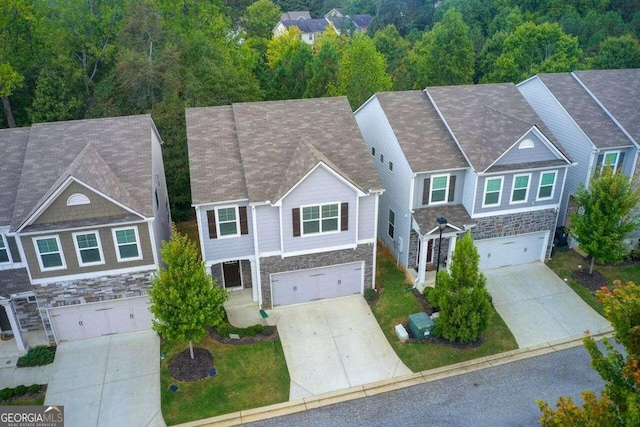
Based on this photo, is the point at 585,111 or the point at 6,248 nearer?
the point at 6,248

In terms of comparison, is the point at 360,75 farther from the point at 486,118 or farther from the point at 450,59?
the point at 486,118

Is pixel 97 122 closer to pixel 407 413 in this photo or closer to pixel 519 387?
pixel 407 413

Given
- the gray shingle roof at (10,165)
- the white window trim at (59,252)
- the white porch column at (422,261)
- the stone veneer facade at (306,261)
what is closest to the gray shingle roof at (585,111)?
the white porch column at (422,261)

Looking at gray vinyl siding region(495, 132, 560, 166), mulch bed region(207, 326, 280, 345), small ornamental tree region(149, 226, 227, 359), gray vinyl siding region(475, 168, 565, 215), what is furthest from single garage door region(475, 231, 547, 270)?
small ornamental tree region(149, 226, 227, 359)

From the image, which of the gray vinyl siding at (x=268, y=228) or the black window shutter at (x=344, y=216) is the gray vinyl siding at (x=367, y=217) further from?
the gray vinyl siding at (x=268, y=228)

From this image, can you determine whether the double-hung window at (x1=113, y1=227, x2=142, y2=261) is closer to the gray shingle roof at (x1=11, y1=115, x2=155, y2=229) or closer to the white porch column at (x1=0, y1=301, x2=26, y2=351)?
the gray shingle roof at (x1=11, y1=115, x2=155, y2=229)

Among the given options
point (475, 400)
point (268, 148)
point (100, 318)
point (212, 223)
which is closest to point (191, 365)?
point (100, 318)

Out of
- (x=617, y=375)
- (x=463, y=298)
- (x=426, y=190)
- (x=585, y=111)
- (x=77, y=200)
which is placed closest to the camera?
(x=617, y=375)
